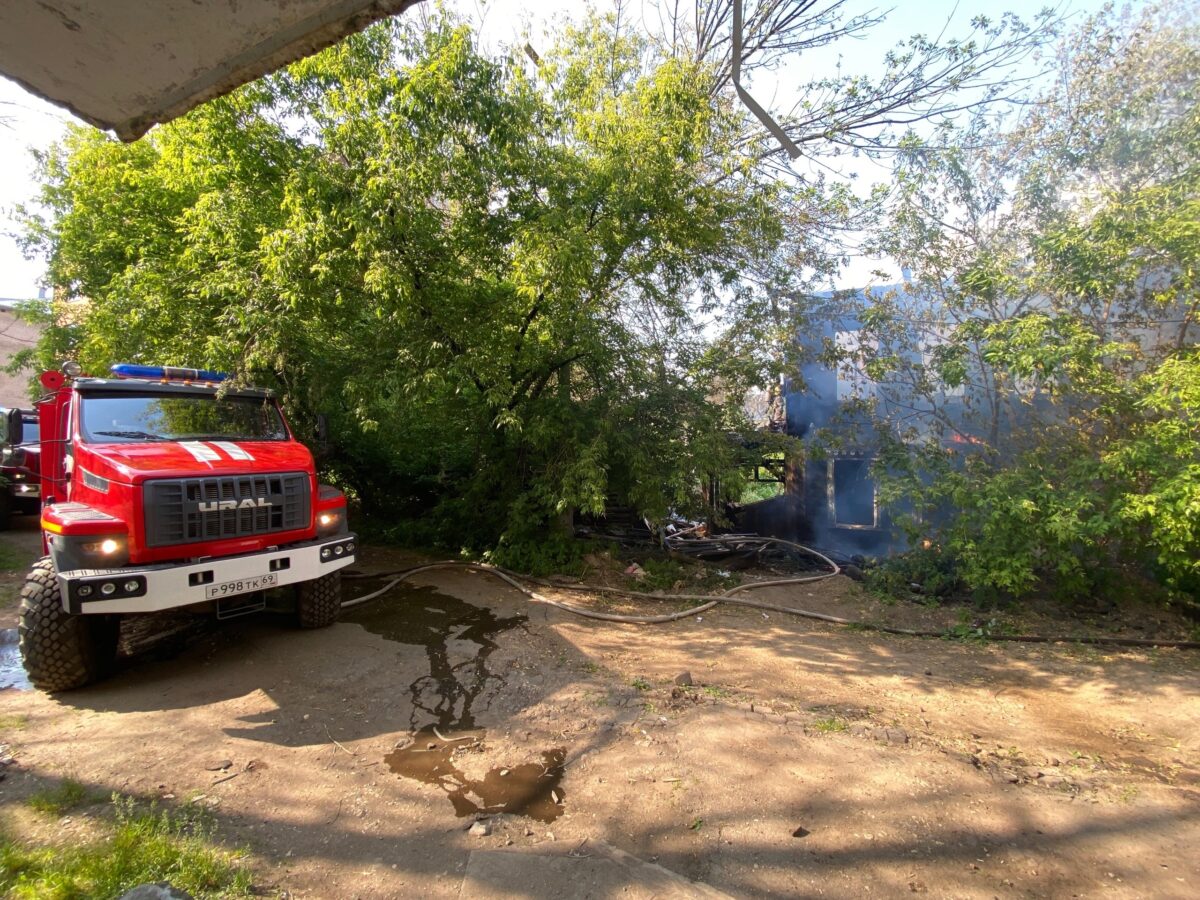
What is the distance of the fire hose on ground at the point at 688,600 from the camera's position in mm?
6242

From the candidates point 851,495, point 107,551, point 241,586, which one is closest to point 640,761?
point 241,586

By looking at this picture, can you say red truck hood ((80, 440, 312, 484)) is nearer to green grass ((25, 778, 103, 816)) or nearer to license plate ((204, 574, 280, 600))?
license plate ((204, 574, 280, 600))

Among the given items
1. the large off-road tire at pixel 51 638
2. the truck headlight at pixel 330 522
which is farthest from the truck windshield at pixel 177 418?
the large off-road tire at pixel 51 638

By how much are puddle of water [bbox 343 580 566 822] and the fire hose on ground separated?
0.65 meters

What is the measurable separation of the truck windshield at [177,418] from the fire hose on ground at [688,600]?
2273mm

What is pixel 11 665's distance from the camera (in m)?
5.02

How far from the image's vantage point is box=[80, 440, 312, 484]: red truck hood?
448 cm

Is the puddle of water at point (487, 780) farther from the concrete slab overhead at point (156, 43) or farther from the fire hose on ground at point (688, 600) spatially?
the concrete slab overhead at point (156, 43)

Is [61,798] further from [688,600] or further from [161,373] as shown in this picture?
[688,600]

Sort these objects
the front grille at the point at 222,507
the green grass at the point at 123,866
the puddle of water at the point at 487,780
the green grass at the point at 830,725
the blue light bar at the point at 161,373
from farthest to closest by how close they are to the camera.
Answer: the blue light bar at the point at 161,373 → the front grille at the point at 222,507 → the green grass at the point at 830,725 → the puddle of water at the point at 487,780 → the green grass at the point at 123,866

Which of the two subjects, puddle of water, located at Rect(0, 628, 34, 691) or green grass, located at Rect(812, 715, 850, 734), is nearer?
green grass, located at Rect(812, 715, 850, 734)

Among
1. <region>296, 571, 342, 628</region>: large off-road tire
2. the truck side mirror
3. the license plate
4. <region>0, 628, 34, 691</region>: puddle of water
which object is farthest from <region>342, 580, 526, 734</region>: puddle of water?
the truck side mirror

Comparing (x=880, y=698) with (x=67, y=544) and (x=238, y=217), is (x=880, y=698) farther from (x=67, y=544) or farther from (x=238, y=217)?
(x=238, y=217)

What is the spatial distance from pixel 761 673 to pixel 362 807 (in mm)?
3451
